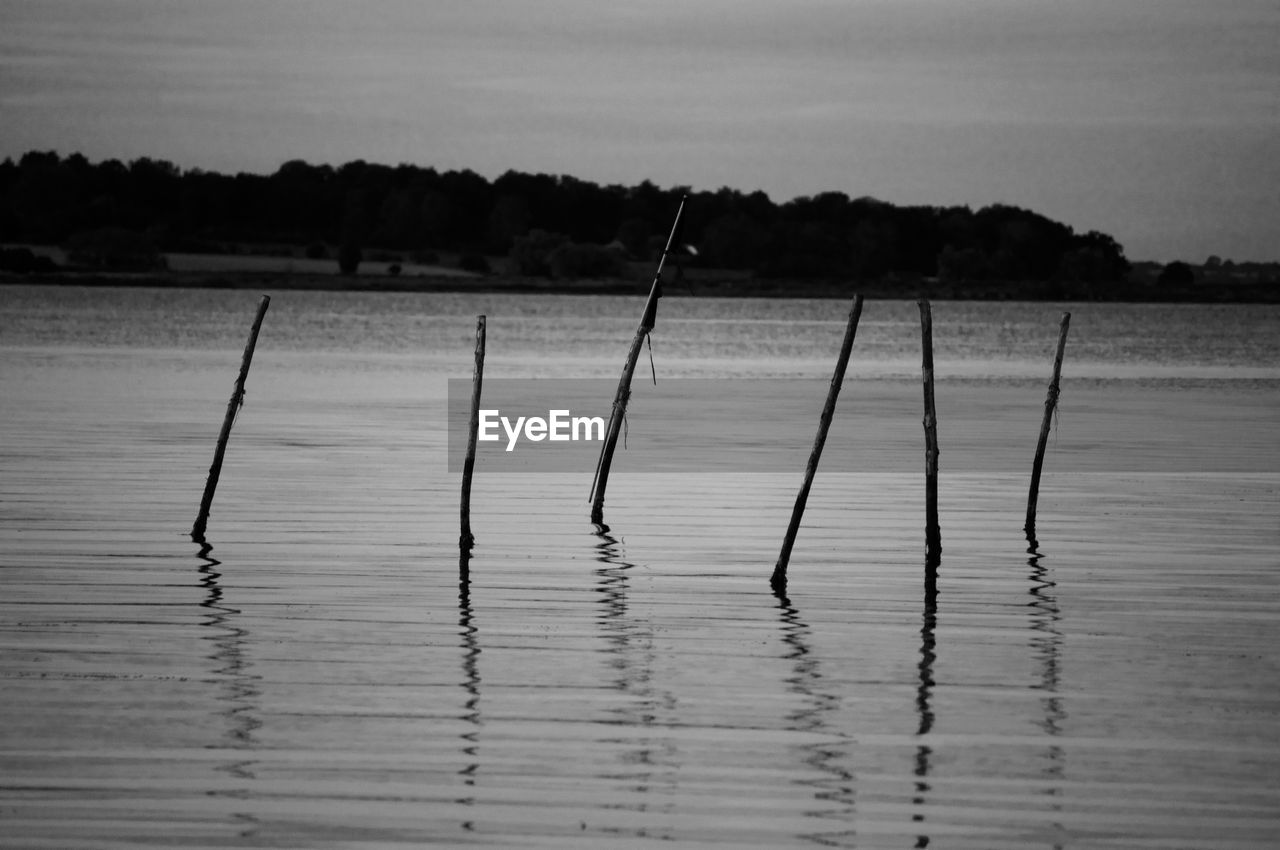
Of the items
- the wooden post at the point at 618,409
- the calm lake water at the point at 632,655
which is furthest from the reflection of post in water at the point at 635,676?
the wooden post at the point at 618,409

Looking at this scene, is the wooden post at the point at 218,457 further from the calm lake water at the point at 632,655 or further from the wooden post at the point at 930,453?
the wooden post at the point at 930,453

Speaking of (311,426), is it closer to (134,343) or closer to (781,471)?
(781,471)

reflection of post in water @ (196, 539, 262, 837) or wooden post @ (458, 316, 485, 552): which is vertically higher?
wooden post @ (458, 316, 485, 552)

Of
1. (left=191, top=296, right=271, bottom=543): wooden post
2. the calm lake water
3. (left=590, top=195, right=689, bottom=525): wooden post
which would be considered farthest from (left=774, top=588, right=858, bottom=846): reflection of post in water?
(left=191, top=296, right=271, bottom=543): wooden post

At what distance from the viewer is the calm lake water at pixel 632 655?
9.80 m

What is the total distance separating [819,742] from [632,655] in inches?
115

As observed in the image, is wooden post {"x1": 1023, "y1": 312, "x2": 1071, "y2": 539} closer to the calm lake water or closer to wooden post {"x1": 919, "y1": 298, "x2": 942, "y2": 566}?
the calm lake water

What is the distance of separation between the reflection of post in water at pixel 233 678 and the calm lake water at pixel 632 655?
5 centimetres

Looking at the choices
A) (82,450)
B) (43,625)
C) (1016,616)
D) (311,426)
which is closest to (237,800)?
(43,625)

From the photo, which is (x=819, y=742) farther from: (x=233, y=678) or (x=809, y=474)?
(x=809, y=474)

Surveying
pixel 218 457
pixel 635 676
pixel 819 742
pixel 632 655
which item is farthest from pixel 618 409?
pixel 819 742

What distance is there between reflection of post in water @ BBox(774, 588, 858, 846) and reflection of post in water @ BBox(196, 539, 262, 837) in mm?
3046

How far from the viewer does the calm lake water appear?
386 inches

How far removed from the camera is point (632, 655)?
549 inches
